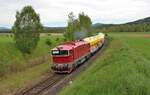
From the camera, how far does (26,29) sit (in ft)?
153

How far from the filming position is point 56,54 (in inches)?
1526

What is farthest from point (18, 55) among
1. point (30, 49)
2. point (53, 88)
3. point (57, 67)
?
point (53, 88)

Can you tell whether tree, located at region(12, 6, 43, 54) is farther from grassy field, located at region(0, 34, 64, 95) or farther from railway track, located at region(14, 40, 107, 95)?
railway track, located at region(14, 40, 107, 95)

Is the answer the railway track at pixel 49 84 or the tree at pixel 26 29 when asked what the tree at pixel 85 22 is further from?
the railway track at pixel 49 84

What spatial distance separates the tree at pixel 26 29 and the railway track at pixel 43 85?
10107 mm

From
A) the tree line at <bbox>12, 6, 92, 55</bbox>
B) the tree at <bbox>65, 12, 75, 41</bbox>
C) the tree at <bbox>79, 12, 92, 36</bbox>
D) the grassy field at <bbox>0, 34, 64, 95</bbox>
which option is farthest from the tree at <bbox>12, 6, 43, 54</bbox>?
the tree at <bbox>79, 12, 92, 36</bbox>

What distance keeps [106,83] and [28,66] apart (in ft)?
83.0

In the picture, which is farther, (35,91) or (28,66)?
(28,66)

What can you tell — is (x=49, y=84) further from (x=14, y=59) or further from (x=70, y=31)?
(x=70, y=31)

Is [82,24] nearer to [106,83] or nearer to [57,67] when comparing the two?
[57,67]

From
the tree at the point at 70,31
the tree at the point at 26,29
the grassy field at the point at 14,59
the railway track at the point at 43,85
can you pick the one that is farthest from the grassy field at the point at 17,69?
the tree at the point at 70,31

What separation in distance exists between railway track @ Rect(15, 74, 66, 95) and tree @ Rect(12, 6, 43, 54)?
1011cm

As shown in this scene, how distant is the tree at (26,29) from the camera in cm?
4603

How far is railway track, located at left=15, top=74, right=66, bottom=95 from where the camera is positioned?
28844mm
